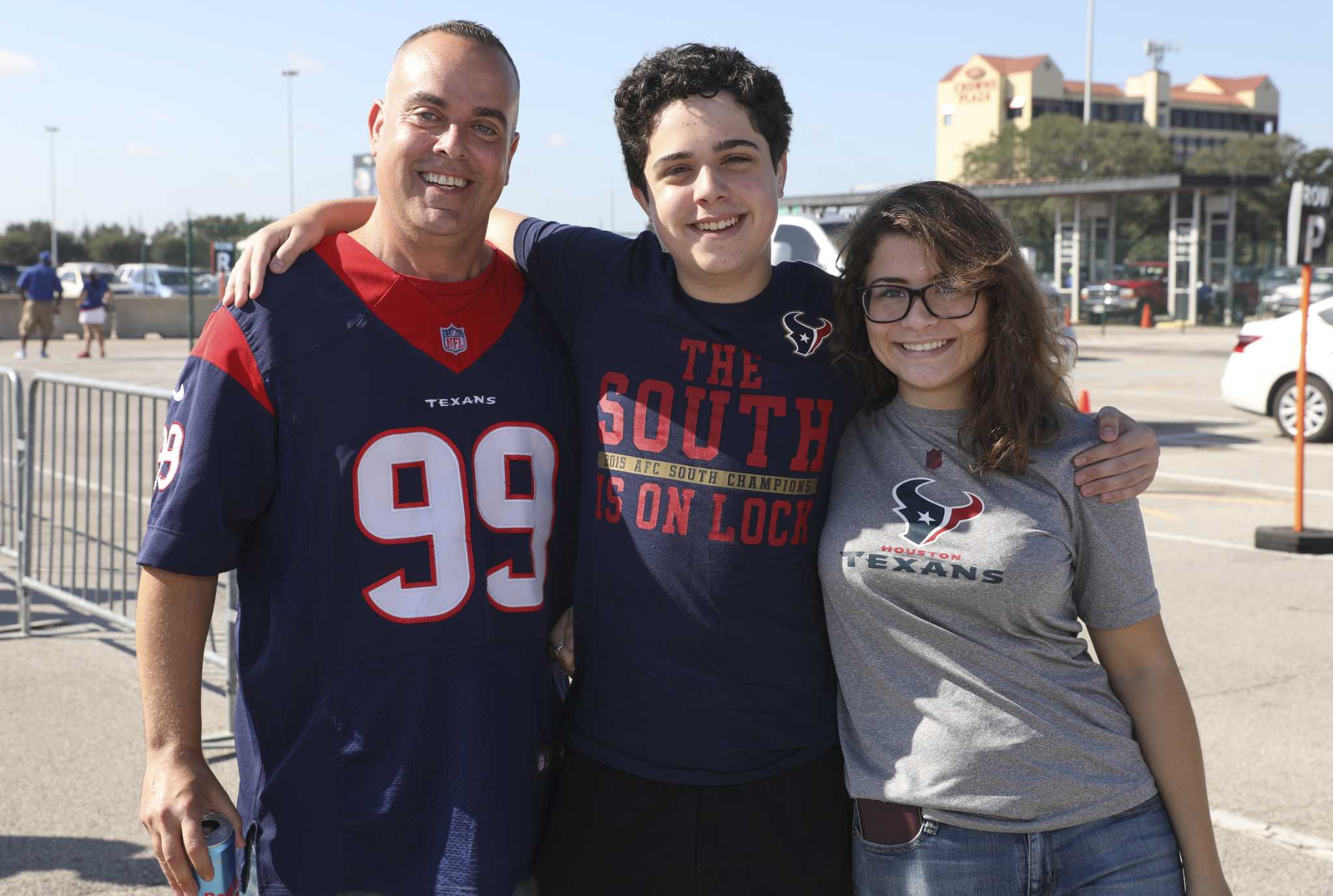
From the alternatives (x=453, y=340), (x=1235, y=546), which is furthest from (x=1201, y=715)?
(x=453, y=340)

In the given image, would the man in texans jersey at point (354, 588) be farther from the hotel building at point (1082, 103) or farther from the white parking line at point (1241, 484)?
the hotel building at point (1082, 103)

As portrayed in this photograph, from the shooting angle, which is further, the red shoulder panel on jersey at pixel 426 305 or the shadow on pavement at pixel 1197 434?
the shadow on pavement at pixel 1197 434

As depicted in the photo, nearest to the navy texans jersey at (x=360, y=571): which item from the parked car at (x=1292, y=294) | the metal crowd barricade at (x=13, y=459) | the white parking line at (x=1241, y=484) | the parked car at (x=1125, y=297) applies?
the metal crowd barricade at (x=13, y=459)

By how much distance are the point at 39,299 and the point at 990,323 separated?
26.4m

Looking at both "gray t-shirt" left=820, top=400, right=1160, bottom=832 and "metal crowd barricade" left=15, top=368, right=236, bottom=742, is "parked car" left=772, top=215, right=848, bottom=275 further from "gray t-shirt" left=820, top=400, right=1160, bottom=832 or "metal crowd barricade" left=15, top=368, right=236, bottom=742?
"gray t-shirt" left=820, top=400, right=1160, bottom=832

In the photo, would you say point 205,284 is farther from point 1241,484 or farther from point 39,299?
point 1241,484

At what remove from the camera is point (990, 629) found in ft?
7.29

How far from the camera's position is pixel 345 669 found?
7.48ft

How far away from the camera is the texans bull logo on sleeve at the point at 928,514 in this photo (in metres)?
2.24

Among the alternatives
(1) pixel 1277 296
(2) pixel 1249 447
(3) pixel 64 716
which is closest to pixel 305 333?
(3) pixel 64 716

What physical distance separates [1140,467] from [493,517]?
114 cm

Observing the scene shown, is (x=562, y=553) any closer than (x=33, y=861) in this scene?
Yes

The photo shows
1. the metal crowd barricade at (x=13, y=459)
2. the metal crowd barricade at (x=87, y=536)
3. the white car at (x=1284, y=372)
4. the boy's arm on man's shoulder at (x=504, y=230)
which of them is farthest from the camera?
the white car at (x=1284, y=372)

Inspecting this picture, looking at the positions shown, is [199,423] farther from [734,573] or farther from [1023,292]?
[1023,292]
